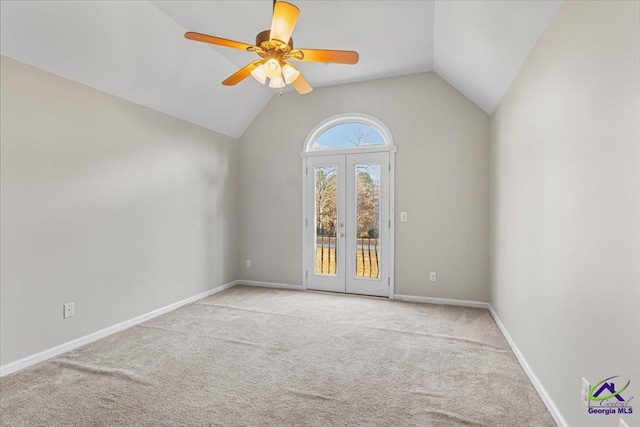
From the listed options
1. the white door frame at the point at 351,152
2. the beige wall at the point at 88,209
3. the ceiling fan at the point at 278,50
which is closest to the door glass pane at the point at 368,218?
the white door frame at the point at 351,152

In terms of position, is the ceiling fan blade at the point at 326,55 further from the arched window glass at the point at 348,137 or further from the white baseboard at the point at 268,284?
the white baseboard at the point at 268,284

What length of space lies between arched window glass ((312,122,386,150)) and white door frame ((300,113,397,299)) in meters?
0.05

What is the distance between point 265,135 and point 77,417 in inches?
161

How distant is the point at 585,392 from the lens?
158cm

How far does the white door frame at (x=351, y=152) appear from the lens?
4457 millimetres

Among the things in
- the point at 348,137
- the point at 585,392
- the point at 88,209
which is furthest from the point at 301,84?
the point at 585,392

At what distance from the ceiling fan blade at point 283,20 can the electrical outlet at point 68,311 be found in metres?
2.85

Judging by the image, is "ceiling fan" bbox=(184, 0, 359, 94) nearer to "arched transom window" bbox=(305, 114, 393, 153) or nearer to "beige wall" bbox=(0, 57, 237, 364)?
"beige wall" bbox=(0, 57, 237, 364)

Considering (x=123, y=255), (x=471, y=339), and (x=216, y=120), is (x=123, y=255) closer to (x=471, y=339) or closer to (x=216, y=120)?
(x=216, y=120)

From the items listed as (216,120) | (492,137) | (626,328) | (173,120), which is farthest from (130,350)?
(492,137)

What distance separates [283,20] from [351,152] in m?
2.85

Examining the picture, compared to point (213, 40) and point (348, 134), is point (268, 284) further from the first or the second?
point (213, 40)

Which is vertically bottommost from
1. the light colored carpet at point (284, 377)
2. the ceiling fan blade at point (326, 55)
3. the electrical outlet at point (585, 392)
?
the light colored carpet at point (284, 377)

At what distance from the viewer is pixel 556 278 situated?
6.32ft
